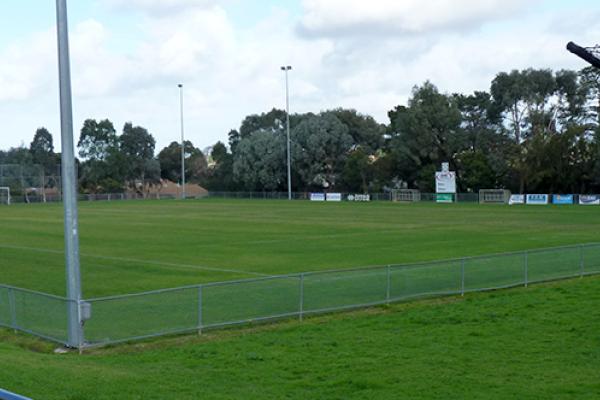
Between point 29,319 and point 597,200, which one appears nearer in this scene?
point 29,319

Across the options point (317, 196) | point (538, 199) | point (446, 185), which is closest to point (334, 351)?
point (538, 199)

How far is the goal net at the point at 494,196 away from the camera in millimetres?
100375

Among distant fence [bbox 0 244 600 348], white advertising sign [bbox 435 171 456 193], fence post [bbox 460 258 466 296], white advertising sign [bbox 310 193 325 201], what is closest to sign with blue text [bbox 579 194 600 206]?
white advertising sign [bbox 435 171 456 193]

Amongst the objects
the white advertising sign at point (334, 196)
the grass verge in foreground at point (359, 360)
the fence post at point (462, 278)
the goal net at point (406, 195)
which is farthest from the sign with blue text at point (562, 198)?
the grass verge in foreground at point (359, 360)

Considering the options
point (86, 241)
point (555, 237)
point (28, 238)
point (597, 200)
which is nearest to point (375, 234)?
point (555, 237)

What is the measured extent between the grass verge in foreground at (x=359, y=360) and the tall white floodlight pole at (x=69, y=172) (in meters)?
0.84

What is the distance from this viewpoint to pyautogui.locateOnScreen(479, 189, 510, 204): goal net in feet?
329

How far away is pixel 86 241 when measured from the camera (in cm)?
4762

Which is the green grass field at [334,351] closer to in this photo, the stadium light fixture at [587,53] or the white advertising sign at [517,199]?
the stadium light fixture at [587,53]

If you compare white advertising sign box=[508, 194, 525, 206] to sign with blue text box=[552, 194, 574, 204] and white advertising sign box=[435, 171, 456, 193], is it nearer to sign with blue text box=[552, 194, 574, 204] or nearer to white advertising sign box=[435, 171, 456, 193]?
sign with blue text box=[552, 194, 574, 204]

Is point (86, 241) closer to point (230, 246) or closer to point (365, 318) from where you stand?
point (230, 246)

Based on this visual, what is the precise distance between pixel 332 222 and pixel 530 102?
61612 millimetres

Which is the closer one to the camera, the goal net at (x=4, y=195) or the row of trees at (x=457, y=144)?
the row of trees at (x=457, y=144)

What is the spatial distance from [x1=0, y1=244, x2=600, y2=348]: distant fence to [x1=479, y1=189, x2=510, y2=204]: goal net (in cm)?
7510
